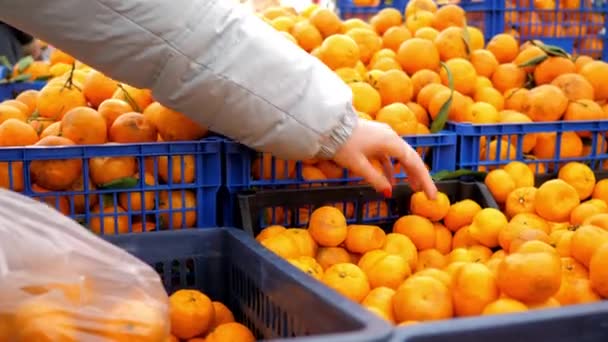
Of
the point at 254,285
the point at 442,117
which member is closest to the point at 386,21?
the point at 442,117

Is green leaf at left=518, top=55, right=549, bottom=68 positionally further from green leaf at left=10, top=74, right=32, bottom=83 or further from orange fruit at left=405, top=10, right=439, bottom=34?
green leaf at left=10, top=74, right=32, bottom=83

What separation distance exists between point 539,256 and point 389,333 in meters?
0.36

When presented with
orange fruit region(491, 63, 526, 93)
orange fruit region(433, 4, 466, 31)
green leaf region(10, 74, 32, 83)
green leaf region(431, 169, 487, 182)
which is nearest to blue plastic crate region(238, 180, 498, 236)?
green leaf region(431, 169, 487, 182)

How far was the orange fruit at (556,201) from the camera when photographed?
146 centimetres

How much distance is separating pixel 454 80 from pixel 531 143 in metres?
0.29

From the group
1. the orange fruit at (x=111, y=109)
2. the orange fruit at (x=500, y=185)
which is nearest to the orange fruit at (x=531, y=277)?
the orange fruit at (x=500, y=185)

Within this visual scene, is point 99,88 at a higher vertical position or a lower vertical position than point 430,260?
higher

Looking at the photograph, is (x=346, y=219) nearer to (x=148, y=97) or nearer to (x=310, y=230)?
(x=310, y=230)

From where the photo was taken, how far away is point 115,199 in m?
1.36

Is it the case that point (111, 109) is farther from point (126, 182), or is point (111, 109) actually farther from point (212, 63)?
point (212, 63)

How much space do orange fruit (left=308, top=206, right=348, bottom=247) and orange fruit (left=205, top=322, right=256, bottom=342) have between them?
A: 30 centimetres

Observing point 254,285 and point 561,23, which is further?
point 561,23

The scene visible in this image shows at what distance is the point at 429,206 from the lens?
4.90 feet

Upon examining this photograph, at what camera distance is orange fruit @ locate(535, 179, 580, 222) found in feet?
4.79
